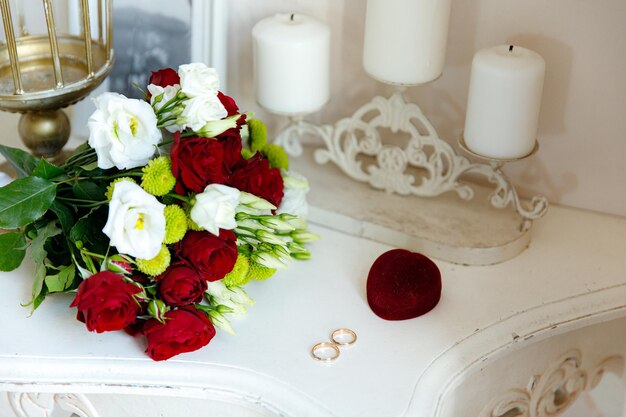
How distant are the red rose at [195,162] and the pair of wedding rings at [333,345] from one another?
0.20 meters

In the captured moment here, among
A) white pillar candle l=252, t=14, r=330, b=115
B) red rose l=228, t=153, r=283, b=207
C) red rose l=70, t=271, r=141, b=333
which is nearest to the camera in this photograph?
red rose l=70, t=271, r=141, b=333

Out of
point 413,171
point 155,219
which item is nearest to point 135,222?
point 155,219

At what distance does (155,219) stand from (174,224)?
28 mm

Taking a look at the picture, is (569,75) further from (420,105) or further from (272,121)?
(272,121)

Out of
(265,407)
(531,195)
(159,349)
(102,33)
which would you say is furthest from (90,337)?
(531,195)

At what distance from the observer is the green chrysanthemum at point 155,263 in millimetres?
729

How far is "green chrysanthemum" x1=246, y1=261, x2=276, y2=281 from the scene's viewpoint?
82 centimetres

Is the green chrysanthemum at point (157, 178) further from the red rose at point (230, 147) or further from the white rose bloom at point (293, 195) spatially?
the white rose bloom at point (293, 195)

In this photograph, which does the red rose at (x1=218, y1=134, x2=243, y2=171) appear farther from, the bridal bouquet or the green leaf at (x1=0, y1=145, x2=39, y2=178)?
the green leaf at (x1=0, y1=145, x2=39, y2=178)

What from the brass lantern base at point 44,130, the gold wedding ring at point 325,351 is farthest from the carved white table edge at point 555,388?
the brass lantern base at point 44,130

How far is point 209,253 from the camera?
728mm

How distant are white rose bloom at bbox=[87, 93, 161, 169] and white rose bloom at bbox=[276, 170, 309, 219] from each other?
0.20 m

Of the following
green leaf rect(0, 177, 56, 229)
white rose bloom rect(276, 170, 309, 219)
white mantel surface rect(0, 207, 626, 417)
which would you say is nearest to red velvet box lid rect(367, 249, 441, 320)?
white mantel surface rect(0, 207, 626, 417)

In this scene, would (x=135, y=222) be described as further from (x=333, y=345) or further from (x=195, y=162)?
(x=333, y=345)
